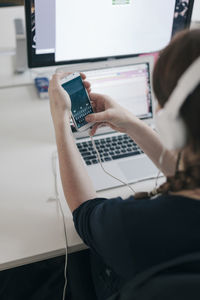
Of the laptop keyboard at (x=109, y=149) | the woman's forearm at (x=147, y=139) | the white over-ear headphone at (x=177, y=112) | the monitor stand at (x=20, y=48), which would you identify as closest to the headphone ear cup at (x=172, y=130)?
the white over-ear headphone at (x=177, y=112)

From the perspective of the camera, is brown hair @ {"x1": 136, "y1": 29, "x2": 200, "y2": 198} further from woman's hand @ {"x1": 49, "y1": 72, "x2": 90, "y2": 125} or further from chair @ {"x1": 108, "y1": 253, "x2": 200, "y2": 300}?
woman's hand @ {"x1": 49, "y1": 72, "x2": 90, "y2": 125}

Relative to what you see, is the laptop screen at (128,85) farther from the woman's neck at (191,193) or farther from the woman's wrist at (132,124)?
the woman's neck at (191,193)

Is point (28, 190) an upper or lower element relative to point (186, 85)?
lower

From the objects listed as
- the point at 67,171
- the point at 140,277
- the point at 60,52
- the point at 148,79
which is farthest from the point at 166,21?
the point at 140,277

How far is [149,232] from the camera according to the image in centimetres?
56

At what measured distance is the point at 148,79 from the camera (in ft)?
3.77

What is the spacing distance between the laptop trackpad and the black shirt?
358 millimetres

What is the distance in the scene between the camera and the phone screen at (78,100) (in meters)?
0.96

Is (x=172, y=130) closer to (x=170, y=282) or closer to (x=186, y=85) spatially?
(x=186, y=85)

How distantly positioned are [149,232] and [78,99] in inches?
20.3

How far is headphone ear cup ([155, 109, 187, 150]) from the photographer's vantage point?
55 cm

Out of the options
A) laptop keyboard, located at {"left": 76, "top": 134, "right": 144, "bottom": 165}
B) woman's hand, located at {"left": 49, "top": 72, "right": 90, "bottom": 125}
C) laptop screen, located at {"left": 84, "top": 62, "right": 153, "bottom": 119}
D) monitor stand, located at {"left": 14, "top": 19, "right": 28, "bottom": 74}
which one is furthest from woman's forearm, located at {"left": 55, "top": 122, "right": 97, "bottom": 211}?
monitor stand, located at {"left": 14, "top": 19, "right": 28, "bottom": 74}

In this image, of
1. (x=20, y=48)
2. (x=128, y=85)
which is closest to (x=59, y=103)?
(x=128, y=85)

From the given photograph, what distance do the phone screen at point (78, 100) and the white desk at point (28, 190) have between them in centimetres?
18
